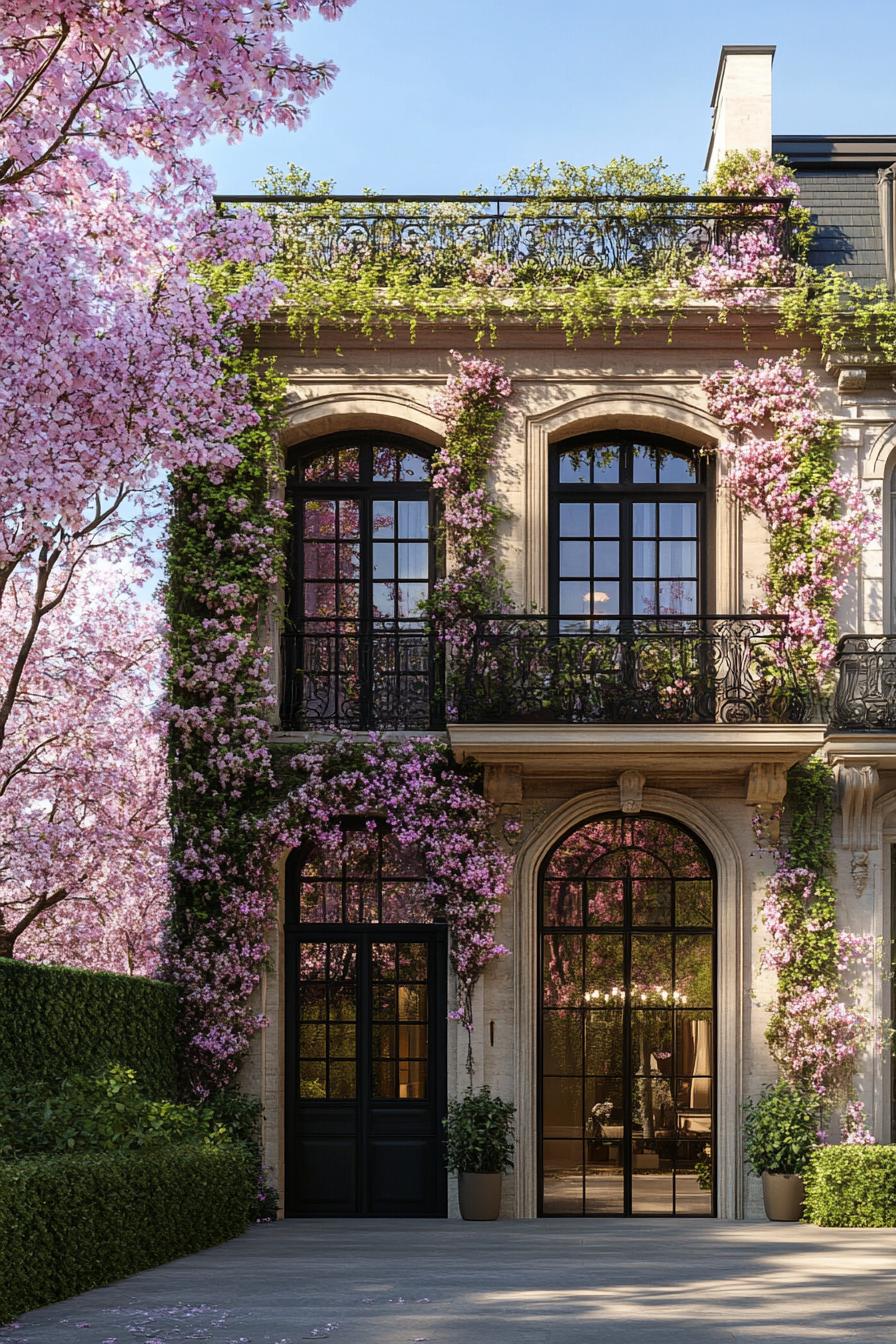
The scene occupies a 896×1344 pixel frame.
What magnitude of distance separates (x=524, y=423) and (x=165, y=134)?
7.68 metres

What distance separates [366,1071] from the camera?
1672 cm

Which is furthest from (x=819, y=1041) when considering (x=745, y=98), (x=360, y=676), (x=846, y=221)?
(x=745, y=98)

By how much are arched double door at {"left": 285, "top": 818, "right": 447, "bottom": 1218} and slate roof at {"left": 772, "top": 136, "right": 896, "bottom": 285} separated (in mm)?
7082

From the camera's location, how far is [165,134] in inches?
393

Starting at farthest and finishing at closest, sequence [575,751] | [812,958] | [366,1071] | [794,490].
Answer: [794,490] → [366,1071] → [812,958] → [575,751]

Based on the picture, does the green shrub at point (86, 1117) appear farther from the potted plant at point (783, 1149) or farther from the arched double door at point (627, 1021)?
the potted plant at point (783, 1149)

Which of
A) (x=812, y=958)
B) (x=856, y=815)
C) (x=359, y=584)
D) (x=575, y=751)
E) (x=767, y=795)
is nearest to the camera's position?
(x=575, y=751)

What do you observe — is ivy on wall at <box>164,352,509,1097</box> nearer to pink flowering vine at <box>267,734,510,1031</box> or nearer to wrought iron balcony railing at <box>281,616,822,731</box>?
pink flowering vine at <box>267,734,510,1031</box>

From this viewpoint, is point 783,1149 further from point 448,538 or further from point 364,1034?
point 448,538

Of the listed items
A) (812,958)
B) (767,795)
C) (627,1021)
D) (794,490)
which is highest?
(794,490)

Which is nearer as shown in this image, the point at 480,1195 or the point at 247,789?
the point at 480,1195

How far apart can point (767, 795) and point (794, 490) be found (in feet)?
9.21

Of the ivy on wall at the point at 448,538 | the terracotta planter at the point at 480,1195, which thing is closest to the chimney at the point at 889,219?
the ivy on wall at the point at 448,538

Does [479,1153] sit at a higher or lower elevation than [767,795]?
lower
